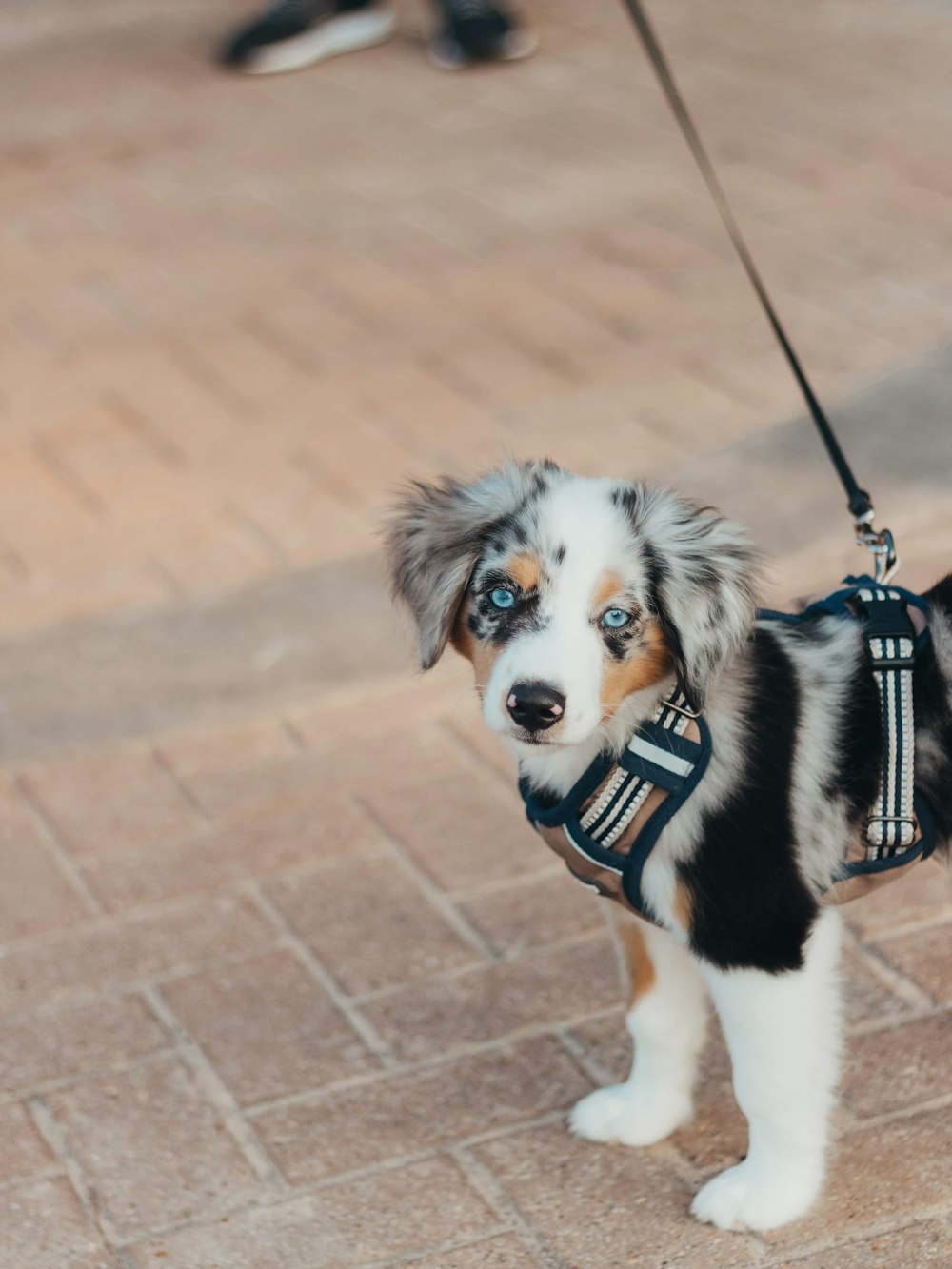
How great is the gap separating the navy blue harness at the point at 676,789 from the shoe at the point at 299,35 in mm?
8602

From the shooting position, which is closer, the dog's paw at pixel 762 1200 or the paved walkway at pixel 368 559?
the dog's paw at pixel 762 1200

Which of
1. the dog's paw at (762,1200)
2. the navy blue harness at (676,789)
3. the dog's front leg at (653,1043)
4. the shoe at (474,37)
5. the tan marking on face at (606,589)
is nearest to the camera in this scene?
the tan marking on face at (606,589)

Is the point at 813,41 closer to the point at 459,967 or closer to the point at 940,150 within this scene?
the point at 940,150

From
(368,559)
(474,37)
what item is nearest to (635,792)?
(368,559)

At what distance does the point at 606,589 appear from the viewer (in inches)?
107

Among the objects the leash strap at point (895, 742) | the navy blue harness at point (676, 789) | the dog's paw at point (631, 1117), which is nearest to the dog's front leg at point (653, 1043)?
the dog's paw at point (631, 1117)

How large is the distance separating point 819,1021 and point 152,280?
5949 mm

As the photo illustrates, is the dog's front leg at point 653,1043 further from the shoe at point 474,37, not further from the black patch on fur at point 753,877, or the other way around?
the shoe at point 474,37

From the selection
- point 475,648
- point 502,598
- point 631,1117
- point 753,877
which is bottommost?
point 631,1117

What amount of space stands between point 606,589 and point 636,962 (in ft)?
2.94

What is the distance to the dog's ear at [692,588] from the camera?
277cm

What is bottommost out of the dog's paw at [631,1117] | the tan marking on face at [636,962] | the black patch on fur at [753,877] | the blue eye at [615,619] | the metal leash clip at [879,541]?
the dog's paw at [631,1117]

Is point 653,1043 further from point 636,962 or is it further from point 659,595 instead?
point 659,595

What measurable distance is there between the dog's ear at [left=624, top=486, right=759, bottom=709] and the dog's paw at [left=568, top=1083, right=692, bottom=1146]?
0.94 m
